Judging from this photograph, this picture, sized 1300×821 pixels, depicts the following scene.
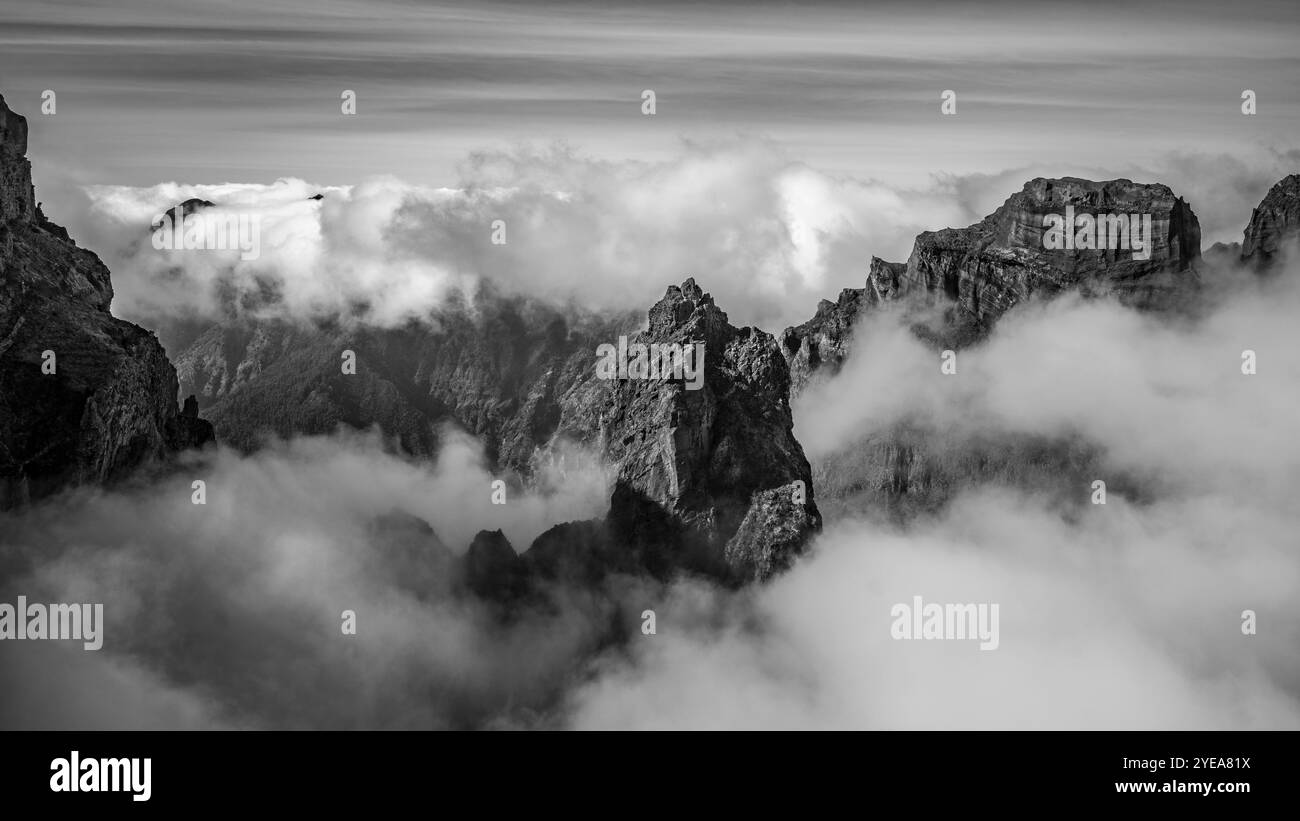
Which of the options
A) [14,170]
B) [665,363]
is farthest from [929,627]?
[14,170]

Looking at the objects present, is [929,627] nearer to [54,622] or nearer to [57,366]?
[54,622]

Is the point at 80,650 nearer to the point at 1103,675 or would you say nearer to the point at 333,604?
the point at 333,604

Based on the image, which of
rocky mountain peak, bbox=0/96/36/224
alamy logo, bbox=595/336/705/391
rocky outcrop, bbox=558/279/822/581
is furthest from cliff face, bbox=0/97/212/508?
alamy logo, bbox=595/336/705/391

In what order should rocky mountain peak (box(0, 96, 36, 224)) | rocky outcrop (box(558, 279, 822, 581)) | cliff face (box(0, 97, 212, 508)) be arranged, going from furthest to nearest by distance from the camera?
rocky outcrop (box(558, 279, 822, 581))
rocky mountain peak (box(0, 96, 36, 224))
cliff face (box(0, 97, 212, 508))

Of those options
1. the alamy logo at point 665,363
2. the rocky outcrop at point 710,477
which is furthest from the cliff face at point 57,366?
the alamy logo at point 665,363

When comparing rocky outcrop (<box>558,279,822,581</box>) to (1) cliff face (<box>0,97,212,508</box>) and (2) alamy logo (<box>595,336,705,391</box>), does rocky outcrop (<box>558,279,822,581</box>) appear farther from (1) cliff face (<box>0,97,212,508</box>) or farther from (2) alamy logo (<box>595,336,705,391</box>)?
(1) cliff face (<box>0,97,212,508</box>)

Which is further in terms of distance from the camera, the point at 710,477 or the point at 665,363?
the point at 665,363

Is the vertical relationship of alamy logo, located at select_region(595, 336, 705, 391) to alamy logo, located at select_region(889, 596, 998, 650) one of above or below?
above
